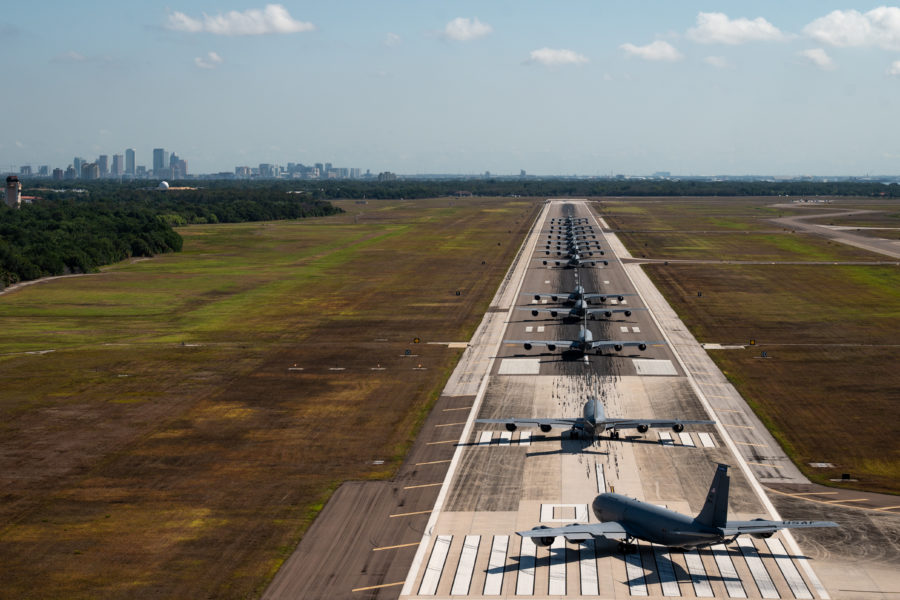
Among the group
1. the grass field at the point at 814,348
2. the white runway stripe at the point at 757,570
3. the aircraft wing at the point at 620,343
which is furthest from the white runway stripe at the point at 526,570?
the aircraft wing at the point at 620,343

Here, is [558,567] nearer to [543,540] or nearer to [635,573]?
[543,540]

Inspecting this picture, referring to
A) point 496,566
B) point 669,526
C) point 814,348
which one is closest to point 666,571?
point 669,526

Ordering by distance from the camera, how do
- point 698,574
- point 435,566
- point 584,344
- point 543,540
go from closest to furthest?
point 698,574, point 543,540, point 435,566, point 584,344

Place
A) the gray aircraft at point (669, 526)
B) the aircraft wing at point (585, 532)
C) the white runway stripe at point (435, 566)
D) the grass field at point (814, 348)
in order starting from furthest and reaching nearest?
1. the grass field at point (814, 348)
2. the aircraft wing at point (585, 532)
3. the gray aircraft at point (669, 526)
4. the white runway stripe at point (435, 566)

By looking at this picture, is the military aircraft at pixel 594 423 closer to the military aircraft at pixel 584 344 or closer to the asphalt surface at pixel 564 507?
the asphalt surface at pixel 564 507

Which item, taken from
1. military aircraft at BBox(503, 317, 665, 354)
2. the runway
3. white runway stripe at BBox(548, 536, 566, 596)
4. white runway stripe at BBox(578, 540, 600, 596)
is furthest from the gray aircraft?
military aircraft at BBox(503, 317, 665, 354)

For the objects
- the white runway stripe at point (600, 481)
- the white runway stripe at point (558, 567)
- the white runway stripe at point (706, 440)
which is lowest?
the white runway stripe at point (558, 567)
